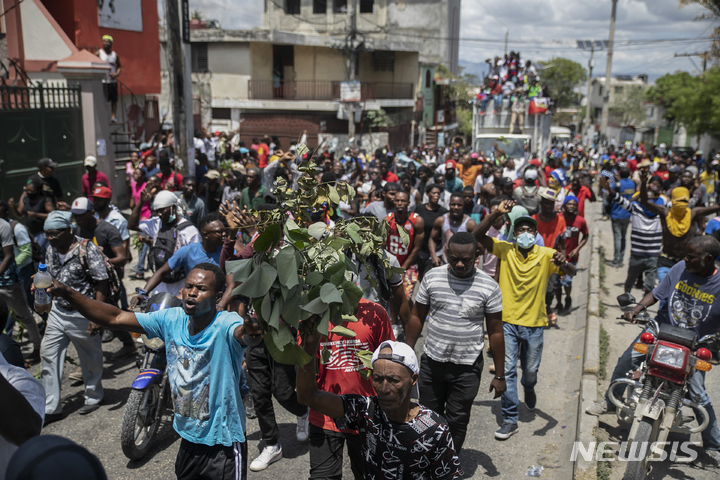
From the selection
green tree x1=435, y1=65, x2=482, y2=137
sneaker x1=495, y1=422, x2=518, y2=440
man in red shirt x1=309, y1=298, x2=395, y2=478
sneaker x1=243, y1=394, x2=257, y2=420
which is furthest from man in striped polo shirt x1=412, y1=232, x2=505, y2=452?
green tree x1=435, y1=65, x2=482, y2=137

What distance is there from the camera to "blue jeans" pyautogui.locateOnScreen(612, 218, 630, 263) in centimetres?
1118

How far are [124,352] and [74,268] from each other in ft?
6.11

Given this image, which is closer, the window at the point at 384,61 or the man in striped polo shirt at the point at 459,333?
the man in striped polo shirt at the point at 459,333

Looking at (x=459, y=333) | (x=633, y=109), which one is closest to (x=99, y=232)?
(x=459, y=333)

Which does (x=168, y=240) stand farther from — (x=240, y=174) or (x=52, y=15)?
(x=52, y=15)

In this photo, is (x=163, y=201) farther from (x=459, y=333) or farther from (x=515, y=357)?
(x=515, y=357)

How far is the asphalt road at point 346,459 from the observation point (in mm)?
4793

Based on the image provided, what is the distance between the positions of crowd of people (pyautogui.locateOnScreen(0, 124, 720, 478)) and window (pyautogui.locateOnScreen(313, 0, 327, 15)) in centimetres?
3067

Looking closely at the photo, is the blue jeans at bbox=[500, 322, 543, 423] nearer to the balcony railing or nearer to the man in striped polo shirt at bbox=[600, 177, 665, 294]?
the man in striped polo shirt at bbox=[600, 177, 665, 294]

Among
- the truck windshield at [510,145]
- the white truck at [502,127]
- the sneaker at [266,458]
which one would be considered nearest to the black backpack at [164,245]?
the sneaker at [266,458]

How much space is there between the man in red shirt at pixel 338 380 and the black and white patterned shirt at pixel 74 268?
2.67 metres

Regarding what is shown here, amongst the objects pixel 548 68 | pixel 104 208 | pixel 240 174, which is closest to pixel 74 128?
pixel 240 174

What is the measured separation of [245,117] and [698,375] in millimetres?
28928

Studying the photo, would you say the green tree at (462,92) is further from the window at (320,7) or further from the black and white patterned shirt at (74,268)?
the black and white patterned shirt at (74,268)
